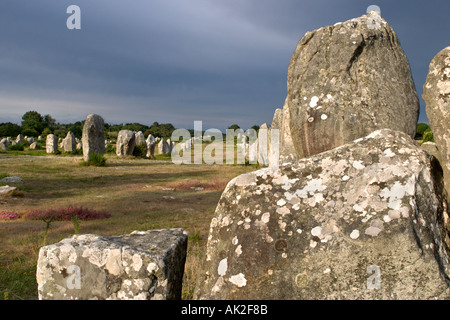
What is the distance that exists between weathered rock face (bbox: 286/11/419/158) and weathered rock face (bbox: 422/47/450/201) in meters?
0.72

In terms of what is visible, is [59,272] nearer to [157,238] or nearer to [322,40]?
[157,238]

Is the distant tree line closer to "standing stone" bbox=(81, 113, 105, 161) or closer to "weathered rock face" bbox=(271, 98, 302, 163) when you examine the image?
"standing stone" bbox=(81, 113, 105, 161)

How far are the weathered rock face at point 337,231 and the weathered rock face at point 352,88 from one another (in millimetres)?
3001

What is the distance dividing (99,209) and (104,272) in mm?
8192

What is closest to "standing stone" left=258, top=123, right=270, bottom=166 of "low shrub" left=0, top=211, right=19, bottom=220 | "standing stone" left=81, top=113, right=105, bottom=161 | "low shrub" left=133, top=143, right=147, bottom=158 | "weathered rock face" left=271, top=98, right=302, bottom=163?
"standing stone" left=81, top=113, right=105, bottom=161

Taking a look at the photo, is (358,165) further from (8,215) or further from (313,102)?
(8,215)

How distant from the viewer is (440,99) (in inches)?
263

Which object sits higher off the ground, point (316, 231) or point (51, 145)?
point (51, 145)

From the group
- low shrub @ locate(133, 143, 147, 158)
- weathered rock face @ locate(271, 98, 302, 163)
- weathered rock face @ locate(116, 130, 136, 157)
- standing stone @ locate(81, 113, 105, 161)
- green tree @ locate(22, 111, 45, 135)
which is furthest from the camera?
green tree @ locate(22, 111, 45, 135)

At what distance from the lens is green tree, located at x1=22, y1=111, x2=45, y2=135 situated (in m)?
77.6

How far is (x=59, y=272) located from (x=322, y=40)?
5.50 m

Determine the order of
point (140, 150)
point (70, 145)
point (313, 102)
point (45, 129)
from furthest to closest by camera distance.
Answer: point (45, 129)
point (70, 145)
point (140, 150)
point (313, 102)

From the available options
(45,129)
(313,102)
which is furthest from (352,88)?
(45,129)
